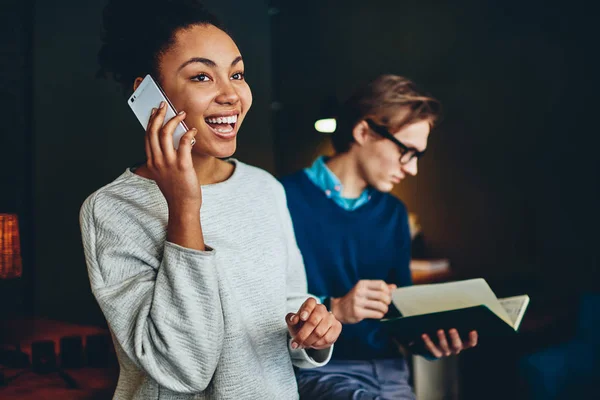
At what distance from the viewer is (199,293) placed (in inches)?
31.2

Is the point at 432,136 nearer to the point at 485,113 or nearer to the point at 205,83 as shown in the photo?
the point at 485,113

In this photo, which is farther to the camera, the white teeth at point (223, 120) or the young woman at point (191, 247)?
the white teeth at point (223, 120)

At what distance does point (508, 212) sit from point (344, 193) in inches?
33.8

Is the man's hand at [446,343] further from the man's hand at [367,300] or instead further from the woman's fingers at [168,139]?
the woman's fingers at [168,139]

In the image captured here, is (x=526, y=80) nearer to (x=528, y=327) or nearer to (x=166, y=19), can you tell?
(x=528, y=327)

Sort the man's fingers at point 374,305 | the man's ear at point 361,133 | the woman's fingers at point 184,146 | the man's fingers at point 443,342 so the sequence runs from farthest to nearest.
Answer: the man's ear at point 361,133 < the man's fingers at point 443,342 < the man's fingers at point 374,305 < the woman's fingers at point 184,146

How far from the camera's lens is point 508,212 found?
205cm

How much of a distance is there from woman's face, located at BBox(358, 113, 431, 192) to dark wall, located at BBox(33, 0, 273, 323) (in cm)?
50

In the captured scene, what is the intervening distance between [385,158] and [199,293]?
2.77ft

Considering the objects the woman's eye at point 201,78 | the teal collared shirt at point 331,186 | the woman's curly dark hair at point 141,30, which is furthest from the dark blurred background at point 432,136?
the woman's eye at point 201,78

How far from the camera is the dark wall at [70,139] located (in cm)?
120

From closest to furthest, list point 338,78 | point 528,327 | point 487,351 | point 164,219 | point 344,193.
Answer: point 164,219 → point 344,193 → point 338,78 → point 528,327 → point 487,351

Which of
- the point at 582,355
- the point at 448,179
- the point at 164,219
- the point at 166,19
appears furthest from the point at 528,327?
the point at 166,19

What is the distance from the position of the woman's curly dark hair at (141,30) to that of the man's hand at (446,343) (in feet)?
2.77
